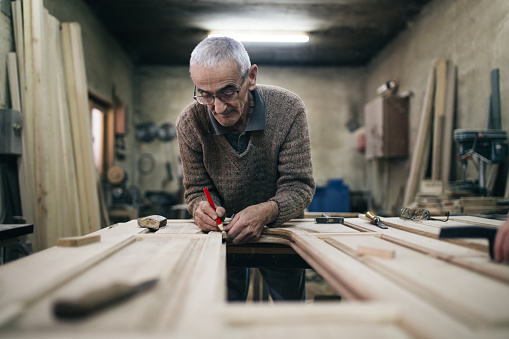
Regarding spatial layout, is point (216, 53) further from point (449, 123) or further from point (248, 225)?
point (449, 123)

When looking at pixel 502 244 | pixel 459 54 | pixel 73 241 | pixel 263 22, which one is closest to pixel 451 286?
pixel 502 244

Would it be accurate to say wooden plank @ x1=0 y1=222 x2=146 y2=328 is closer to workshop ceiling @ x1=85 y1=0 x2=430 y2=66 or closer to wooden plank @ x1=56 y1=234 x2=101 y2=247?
wooden plank @ x1=56 y1=234 x2=101 y2=247

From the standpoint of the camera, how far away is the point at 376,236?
1297 mm

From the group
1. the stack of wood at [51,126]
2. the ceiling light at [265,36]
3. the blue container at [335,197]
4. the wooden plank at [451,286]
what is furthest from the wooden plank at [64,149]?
the blue container at [335,197]

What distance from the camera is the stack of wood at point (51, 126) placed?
2793mm

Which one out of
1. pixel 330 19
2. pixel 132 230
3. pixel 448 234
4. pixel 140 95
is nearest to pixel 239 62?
pixel 132 230

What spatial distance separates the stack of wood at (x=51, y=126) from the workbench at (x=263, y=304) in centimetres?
216

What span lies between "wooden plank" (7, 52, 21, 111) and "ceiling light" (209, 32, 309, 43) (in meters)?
3.97

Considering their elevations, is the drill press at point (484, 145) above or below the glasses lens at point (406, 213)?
above

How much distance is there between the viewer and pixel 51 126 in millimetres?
3201

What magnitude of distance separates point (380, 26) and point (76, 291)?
6.62 metres

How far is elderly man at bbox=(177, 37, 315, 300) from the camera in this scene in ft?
5.41

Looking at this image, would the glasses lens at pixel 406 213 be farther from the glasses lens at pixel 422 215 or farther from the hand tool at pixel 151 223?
the hand tool at pixel 151 223

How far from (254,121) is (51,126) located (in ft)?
8.08
